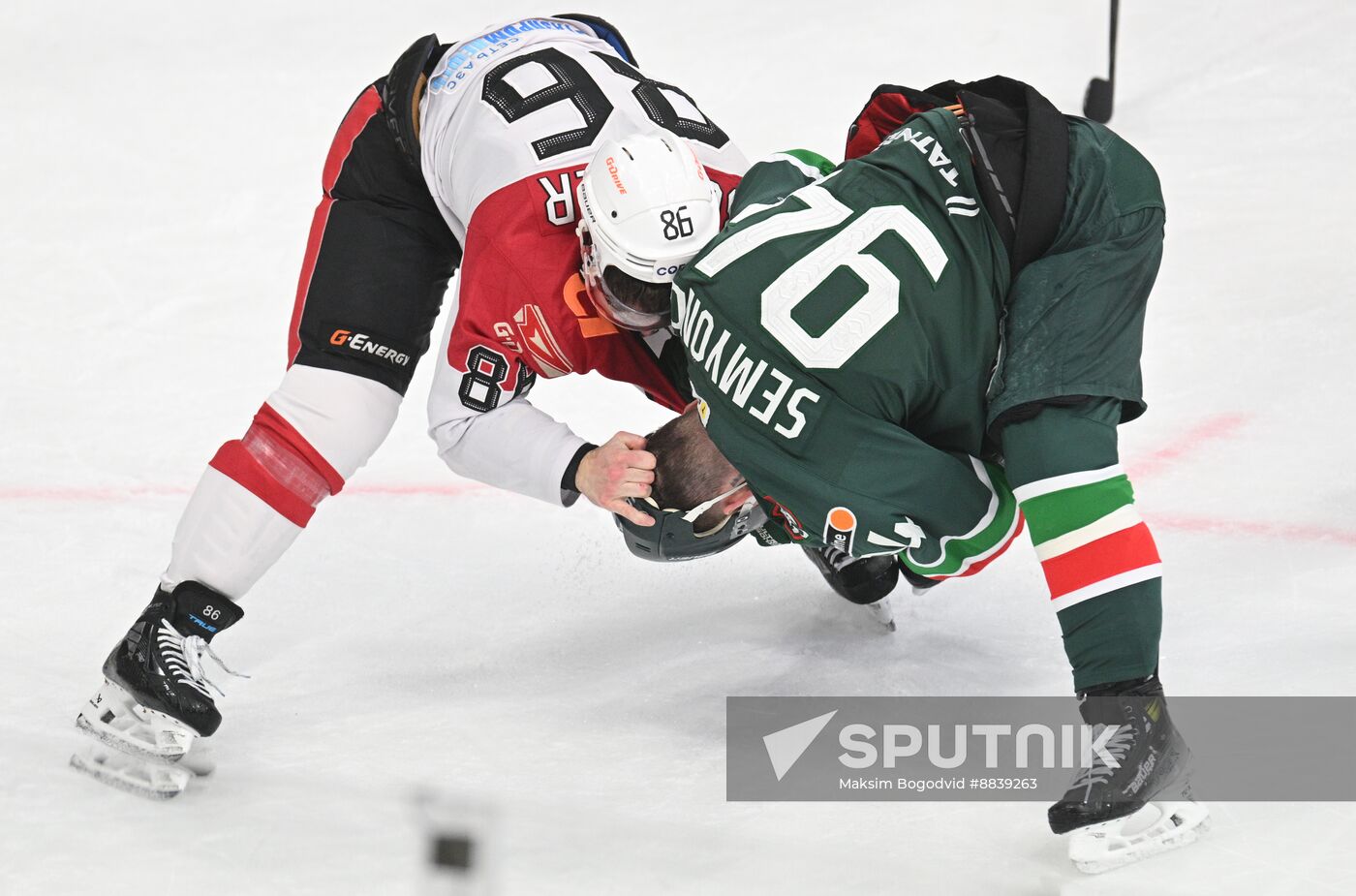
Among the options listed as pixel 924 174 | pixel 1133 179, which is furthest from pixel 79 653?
pixel 1133 179

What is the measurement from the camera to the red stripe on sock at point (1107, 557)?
1.73 m

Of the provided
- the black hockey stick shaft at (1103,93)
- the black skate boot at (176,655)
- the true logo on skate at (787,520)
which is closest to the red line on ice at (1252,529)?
the true logo on skate at (787,520)

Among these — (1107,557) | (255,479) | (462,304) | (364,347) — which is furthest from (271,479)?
(1107,557)

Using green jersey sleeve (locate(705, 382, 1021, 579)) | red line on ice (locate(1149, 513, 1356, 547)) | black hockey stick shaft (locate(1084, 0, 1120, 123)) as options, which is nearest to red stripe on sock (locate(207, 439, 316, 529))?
green jersey sleeve (locate(705, 382, 1021, 579))

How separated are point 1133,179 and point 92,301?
300cm

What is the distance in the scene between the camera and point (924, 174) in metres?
1.91

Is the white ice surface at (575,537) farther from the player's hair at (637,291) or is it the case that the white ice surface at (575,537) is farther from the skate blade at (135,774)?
the player's hair at (637,291)

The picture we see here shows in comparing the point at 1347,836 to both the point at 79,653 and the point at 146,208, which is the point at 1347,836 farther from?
the point at 146,208

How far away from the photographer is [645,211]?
2123 mm

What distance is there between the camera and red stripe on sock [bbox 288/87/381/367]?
2471 mm

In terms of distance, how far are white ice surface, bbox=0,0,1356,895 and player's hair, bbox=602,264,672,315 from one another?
2.09ft

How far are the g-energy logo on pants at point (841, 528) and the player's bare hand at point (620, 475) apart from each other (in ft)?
0.97

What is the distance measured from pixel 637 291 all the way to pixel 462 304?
1.03 ft

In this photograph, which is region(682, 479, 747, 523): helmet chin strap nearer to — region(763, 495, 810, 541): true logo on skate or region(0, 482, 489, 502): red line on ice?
region(763, 495, 810, 541): true logo on skate
